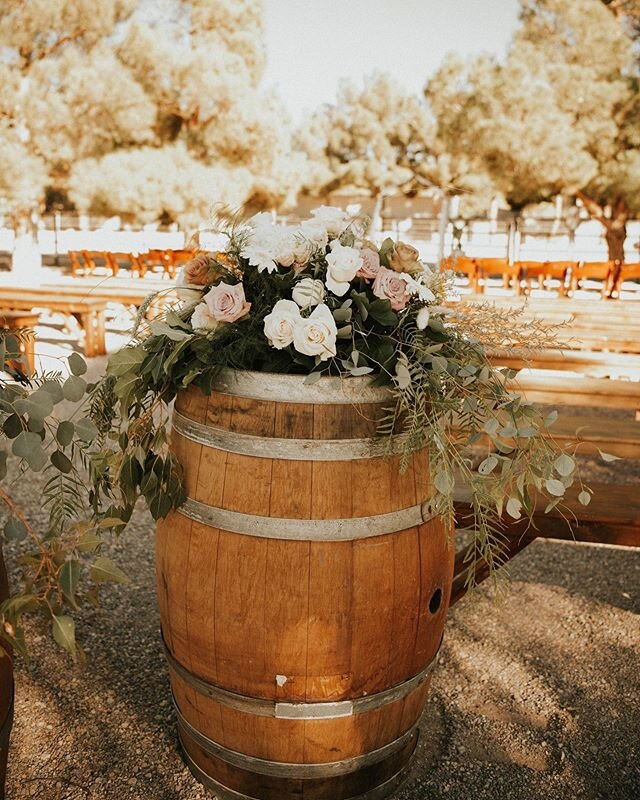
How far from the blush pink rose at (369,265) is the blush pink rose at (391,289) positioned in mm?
22

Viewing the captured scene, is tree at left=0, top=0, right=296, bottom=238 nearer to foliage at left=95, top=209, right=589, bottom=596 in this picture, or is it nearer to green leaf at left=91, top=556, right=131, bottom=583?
foliage at left=95, top=209, right=589, bottom=596

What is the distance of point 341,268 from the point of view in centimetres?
183

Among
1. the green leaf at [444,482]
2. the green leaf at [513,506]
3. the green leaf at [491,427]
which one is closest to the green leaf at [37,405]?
the green leaf at [444,482]

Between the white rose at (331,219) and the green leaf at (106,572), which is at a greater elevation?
the white rose at (331,219)

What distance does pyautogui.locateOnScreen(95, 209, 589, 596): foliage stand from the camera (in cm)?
182

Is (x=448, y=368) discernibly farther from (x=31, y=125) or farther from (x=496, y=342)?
(x=31, y=125)

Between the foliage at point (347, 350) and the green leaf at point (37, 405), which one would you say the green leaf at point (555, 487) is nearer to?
the foliage at point (347, 350)

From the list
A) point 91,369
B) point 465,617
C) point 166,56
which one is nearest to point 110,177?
point 166,56

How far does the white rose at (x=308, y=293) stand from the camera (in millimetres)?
1839

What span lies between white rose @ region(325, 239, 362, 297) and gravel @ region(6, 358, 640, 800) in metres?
1.42

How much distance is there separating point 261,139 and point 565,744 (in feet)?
54.3

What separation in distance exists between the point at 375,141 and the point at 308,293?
92.7ft

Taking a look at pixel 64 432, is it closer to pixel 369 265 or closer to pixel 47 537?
pixel 47 537

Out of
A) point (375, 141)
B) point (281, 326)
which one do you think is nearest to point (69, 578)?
point (281, 326)
